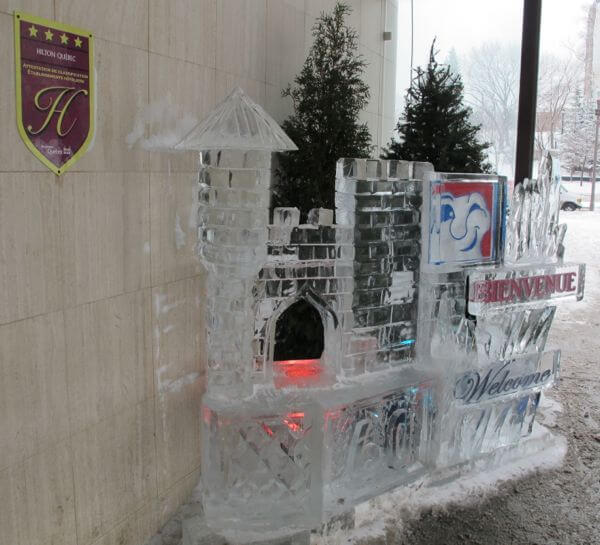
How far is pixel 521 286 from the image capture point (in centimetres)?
263

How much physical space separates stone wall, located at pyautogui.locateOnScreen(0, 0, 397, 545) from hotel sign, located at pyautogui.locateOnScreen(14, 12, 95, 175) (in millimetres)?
34

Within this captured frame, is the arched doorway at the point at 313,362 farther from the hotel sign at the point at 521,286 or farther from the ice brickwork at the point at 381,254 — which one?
the hotel sign at the point at 521,286

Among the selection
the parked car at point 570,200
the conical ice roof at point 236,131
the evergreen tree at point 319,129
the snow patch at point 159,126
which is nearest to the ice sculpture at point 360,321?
the conical ice roof at point 236,131

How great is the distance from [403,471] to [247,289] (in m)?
1.01

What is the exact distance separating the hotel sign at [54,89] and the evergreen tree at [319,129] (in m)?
1.39

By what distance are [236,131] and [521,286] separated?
1435 mm

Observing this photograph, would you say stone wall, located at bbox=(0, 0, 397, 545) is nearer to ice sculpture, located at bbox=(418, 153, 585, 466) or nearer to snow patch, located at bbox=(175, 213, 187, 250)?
snow patch, located at bbox=(175, 213, 187, 250)

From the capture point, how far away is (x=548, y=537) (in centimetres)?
237

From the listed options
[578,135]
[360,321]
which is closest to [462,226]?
[360,321]

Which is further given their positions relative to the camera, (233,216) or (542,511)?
(542,511)

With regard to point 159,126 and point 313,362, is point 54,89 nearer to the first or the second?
point 159,126

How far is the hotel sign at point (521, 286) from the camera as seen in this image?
8.23 feet

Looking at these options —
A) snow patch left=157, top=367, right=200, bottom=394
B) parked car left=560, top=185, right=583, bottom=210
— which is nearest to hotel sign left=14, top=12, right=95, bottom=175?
snow patch left=157, top=367, right=200, bottom=394

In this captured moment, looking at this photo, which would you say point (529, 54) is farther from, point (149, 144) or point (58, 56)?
point (58, 56)
